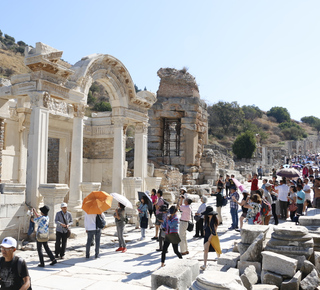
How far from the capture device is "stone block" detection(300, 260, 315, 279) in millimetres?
5930

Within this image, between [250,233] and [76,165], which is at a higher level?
[76,165]

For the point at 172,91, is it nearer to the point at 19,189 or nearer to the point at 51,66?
the point at 51,66

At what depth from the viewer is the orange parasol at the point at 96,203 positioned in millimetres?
7918

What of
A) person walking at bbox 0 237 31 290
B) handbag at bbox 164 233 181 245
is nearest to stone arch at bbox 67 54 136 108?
handbag at bbox 164 233 181 245

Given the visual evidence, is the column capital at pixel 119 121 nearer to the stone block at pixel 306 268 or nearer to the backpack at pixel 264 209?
the backpack at pixel 264 209

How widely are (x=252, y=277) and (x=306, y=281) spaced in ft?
2.91

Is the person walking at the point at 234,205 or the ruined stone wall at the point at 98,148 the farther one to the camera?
the ruined stone wall at the point at 98,148

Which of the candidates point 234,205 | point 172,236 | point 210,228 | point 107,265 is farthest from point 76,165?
point 210,228

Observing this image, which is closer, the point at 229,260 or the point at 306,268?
the point at 306,268

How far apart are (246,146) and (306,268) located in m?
40.9

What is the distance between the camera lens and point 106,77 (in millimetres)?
12508

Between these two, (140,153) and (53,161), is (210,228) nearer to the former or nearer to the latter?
(140,153)

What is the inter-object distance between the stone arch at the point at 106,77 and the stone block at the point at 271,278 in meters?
8.01

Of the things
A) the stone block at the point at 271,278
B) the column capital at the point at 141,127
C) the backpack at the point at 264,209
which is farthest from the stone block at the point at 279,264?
the column capital at the point at 141,127
